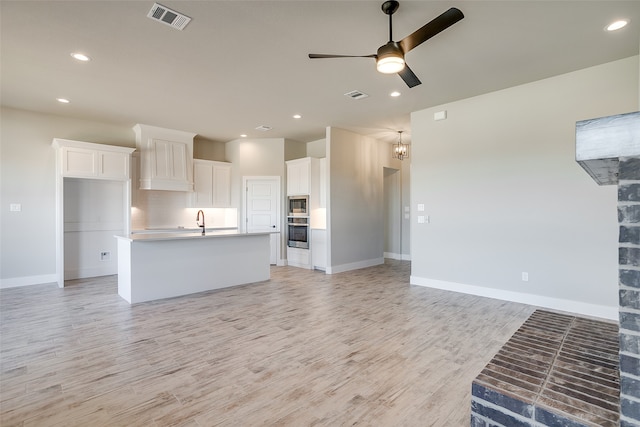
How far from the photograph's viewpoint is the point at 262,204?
741 centimetres

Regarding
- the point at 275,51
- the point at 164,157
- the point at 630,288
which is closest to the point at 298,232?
the point at 164,157

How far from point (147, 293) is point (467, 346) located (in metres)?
3.95

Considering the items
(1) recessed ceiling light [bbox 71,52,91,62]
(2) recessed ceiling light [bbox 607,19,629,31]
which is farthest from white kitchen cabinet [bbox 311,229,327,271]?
(2) recessed ceiling light [bbox 607,19,629,31]

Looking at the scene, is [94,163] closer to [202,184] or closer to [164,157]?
[164,157]

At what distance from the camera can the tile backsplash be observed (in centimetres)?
655

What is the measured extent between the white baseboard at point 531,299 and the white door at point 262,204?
359cm

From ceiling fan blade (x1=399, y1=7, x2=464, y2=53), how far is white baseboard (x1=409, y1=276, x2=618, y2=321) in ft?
11.6

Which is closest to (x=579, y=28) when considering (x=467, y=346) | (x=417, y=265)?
(x=467, y=346)

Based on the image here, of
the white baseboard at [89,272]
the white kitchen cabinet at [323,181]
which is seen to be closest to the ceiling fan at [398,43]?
the white kitchen cabinet at [323,181]

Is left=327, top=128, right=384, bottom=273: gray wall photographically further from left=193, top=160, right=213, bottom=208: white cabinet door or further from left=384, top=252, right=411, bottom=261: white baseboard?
left=193, top=160, right=213, bottom=208: white cabinet door

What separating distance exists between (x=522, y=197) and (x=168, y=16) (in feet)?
14.9

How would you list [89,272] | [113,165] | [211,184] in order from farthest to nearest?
[211,184] → [89,272] → [113,165]

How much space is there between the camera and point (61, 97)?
15.2ft

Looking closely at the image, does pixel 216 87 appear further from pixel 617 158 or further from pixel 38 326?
pixel 617 158
